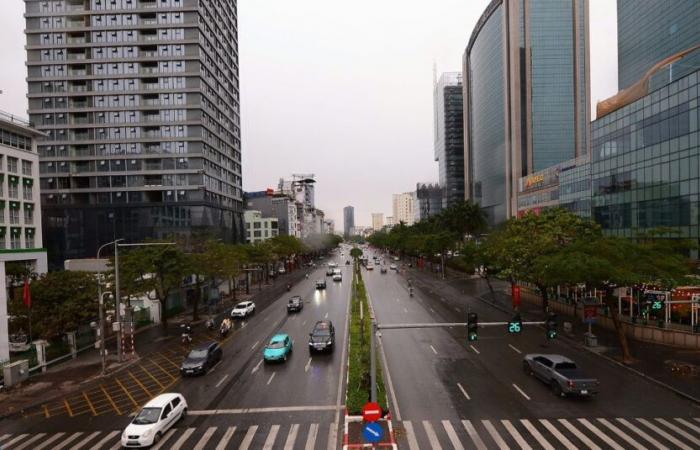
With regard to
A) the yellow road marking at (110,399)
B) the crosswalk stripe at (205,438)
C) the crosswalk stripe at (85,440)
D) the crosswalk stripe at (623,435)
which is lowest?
the yellow road marking at (110,399)

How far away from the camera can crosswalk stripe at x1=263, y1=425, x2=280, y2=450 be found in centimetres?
1862

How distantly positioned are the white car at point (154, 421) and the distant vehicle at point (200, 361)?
22.7ft

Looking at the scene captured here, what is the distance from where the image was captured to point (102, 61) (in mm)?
75125

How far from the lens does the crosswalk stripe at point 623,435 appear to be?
58.9 ft

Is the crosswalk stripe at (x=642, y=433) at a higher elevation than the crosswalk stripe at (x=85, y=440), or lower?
higher

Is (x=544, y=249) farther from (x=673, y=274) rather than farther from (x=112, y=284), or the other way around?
(x=112, y=284)

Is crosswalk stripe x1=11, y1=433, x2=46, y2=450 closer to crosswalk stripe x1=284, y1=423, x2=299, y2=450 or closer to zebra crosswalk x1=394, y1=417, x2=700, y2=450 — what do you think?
crosswalk stripe x1=284, y1=423, x2=299, y2=450

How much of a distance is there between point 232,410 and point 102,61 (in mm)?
75899

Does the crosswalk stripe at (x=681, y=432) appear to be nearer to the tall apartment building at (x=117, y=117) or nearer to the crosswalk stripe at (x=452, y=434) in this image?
the crosswalk stripe at (x=452, y=434)

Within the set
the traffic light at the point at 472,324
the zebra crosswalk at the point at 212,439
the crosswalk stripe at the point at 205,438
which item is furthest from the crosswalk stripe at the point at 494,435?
the crosswalk stripe at the point at 205,438

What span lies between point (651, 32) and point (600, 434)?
499ft

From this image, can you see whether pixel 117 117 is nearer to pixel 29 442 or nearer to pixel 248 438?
pixel 29 442

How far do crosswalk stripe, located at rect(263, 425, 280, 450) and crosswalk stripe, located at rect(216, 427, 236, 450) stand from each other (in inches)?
71.3

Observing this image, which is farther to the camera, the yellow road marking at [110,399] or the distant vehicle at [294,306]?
the distant vehicle at [294,306]
